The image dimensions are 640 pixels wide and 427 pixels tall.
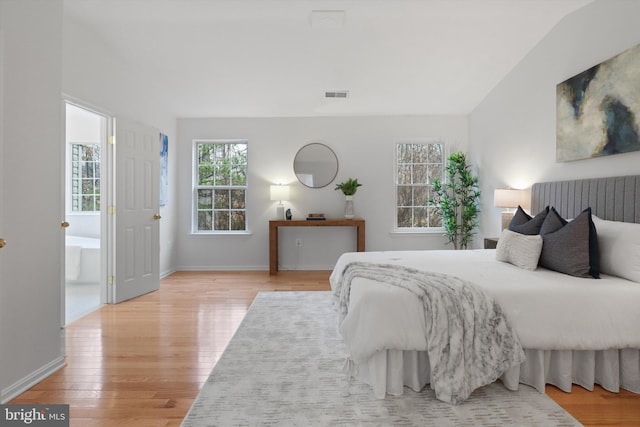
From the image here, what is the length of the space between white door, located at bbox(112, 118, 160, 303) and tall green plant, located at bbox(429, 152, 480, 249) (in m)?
4.07

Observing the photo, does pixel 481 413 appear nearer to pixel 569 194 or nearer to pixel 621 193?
pixel 621 193

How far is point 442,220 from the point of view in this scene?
5691 mm

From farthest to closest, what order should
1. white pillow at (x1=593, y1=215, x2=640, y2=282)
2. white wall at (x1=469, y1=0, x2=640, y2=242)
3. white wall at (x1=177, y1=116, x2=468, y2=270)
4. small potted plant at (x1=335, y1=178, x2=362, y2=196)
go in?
1. white wall at (x1=177, y1=116, x2=468, y2=270)
2. small potted plant at (x1=335, y1=178, x2=362, y2=196)
3. white wall at (x1=469, y1=0, x2=640, y2=242)
4. white pillow at (x1=593, y1=215, x2=640, y2=282)

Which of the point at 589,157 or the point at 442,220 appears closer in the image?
the point at 589,157

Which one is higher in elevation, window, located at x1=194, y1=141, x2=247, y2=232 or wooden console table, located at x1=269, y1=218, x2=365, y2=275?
window, located at x1=194, y1=141, x2=247, y2=232

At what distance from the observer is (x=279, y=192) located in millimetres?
5395

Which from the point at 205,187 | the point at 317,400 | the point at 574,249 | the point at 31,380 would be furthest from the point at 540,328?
the point at 205,187

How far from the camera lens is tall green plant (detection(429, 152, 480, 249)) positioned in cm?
527

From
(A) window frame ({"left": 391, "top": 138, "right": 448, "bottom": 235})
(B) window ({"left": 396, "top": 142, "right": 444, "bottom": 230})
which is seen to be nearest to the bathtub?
(A) window frame ({"left": 391, "top": 138, "right": 448, "bottom": 235})

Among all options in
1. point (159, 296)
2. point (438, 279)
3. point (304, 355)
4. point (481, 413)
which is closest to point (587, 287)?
point (438, 279)

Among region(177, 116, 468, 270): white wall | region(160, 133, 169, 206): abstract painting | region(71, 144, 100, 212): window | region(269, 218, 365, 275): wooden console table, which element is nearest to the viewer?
region(160, 133, 169, 206): abstract painting

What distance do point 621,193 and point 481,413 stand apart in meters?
2.12

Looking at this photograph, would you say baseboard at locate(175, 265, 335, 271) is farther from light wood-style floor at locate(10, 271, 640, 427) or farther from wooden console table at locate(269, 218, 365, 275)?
light wood-style floor at locate(10, 271, 640, 427)

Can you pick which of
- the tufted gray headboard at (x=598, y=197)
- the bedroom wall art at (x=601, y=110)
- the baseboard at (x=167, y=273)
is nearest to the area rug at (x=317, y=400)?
the tufted gray headboard at (x=598, y=197)
